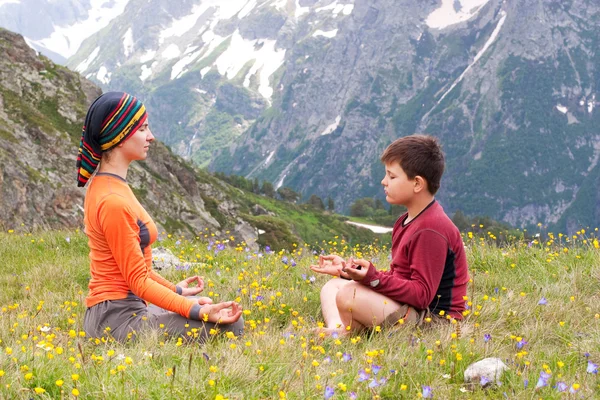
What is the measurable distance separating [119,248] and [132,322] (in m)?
0.83

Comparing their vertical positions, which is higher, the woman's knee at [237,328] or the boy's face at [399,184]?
the boy's face at [399,184]

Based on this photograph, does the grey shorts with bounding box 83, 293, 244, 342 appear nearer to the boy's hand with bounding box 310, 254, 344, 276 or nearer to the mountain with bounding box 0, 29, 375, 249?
the boy's hand with bounding box 310, 254, 344, 276

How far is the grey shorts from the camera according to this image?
5.47 m

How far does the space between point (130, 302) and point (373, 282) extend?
264 centimetres

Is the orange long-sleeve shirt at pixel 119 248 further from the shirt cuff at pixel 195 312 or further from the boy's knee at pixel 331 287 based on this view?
the boy's knee at pixel 331 287

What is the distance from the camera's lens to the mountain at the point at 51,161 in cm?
3738

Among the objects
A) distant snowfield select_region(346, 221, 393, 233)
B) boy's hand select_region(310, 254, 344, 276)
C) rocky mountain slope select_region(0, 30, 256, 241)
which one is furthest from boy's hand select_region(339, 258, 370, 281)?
distant snowfield select_region(346, 221, 393, 233)

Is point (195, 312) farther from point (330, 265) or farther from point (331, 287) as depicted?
point (331, 287)

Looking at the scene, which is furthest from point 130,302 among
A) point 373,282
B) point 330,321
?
point 373,282

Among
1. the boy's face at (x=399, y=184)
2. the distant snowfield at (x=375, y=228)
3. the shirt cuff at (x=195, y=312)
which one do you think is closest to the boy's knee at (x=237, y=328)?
the shirt cuff at (x=195, y=312)

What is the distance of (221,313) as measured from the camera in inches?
209

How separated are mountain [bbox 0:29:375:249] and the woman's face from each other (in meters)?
16.0

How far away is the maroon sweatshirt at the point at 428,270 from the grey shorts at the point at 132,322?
170cm

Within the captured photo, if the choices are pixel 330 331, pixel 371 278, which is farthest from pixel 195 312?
pixel 371 278
